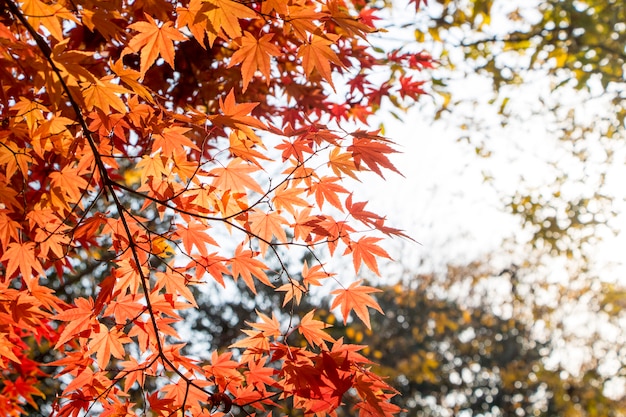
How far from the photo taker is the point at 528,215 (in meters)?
4.54

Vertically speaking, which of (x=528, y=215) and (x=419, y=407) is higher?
(x=528, y=215)

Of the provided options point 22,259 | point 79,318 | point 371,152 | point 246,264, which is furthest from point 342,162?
point 22,259

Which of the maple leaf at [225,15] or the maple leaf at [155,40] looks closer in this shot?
the maple leaf at [225,15]

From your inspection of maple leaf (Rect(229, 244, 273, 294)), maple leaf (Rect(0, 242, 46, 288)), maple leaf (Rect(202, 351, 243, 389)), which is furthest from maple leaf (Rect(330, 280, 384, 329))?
maple leaf (Rect(0, 242, 46, 288))

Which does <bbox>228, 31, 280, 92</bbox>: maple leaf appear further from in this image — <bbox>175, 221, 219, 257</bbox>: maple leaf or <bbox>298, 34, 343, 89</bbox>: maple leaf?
<bbox>175, 221, 219, 257</bbox>: maple leaf

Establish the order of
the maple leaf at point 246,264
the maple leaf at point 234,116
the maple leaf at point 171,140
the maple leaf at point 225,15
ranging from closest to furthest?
1. the maple leaf at point 225,15
2. the maple leaf at point 234,116
3. the maple leaf at point 171,140
4. the maple leaf at point 246,264

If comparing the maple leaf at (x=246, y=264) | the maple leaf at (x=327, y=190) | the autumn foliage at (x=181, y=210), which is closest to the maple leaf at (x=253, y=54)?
the autumn foliage at (x=181, y=210)

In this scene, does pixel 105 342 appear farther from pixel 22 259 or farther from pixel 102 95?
pixel 102 95

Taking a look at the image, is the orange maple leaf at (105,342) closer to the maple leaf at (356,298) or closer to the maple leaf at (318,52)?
the maple leaf at (356,298)

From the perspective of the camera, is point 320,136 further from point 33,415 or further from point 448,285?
point 448,285

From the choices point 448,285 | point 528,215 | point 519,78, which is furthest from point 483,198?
point 448,285

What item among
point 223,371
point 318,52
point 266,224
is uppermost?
point 318,52

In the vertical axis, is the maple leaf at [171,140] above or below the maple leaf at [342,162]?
above

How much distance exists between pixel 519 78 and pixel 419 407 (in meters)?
6.71
